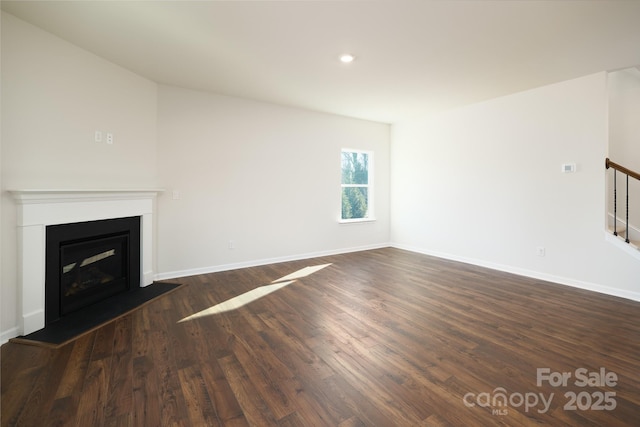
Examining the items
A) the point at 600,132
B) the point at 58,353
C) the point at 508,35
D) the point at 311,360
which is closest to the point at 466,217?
the point at 600,132

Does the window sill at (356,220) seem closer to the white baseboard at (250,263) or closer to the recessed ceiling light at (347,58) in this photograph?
the white baseboard at (250,263)

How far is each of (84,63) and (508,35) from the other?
13.4 feet

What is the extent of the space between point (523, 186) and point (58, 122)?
5545 mm

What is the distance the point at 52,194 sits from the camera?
2.51 metres

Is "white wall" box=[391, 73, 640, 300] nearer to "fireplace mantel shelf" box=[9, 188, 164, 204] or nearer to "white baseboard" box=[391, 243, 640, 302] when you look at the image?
"white baseboard" box=[391, 243, 640, 302]

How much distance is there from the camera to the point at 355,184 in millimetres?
5883

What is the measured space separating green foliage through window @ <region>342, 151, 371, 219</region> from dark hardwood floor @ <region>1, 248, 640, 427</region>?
2.73 meters

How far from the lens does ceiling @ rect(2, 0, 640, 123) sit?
223 centimetres

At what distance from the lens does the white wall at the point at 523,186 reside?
343 cm

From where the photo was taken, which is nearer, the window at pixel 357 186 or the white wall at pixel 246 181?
the white wall at pixel 246 181

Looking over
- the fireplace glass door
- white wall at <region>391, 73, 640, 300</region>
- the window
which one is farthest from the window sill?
the fireplace glass door

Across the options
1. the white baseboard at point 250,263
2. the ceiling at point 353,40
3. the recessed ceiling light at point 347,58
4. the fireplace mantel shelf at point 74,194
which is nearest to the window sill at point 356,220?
the white baseboard at point 250,263

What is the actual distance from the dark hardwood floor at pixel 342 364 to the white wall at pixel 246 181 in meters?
1.11

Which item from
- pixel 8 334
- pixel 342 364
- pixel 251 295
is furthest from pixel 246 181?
pixel 342 364
